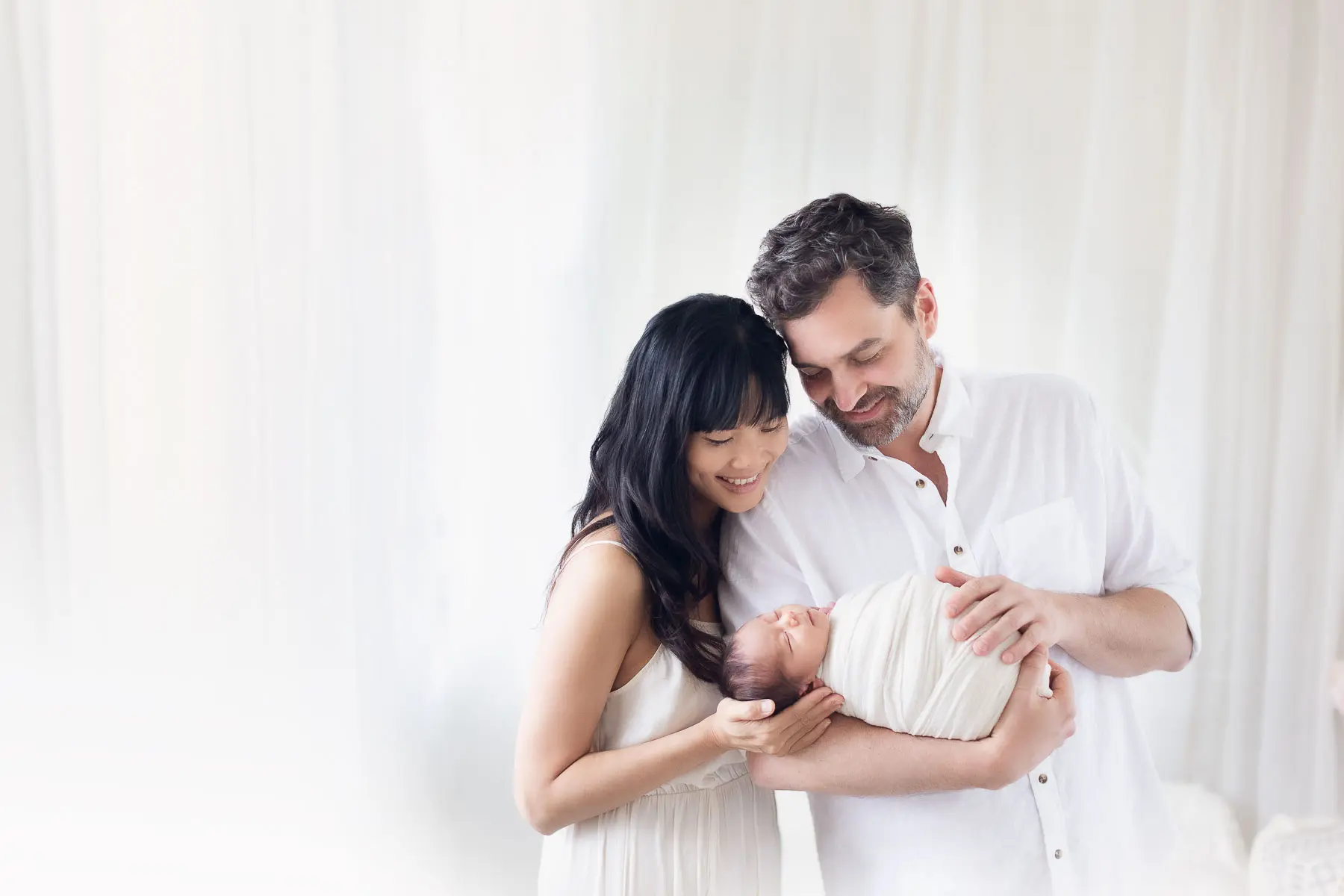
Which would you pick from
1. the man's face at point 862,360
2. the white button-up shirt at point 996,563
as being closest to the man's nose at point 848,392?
the man's face at point 862,360

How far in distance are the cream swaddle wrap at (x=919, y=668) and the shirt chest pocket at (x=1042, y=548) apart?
22cm

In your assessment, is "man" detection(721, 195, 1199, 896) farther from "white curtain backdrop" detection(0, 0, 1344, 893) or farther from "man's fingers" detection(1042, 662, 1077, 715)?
"white curtain backdrop" detection(0, 0, 1344, 893)

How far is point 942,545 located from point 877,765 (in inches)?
14.2

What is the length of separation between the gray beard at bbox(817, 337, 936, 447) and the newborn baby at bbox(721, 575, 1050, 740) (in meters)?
0.25

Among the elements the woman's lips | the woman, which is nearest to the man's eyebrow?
the woman

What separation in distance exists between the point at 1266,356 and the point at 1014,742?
1207 millimetres

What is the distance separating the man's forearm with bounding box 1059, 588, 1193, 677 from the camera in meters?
1.45

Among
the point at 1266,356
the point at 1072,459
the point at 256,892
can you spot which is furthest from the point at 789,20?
the point at 256,892

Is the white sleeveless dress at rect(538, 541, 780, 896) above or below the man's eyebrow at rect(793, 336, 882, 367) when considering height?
below

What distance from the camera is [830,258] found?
1458mm

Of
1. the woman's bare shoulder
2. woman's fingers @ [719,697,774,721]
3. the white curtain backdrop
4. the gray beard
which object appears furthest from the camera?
the white curtain backdrop

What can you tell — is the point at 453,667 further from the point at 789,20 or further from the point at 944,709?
the point at 789,20

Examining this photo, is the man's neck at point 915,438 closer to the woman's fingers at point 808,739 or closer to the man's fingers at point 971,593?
the man's fingers at point 971,593

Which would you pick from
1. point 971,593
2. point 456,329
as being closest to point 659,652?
point 971,593
